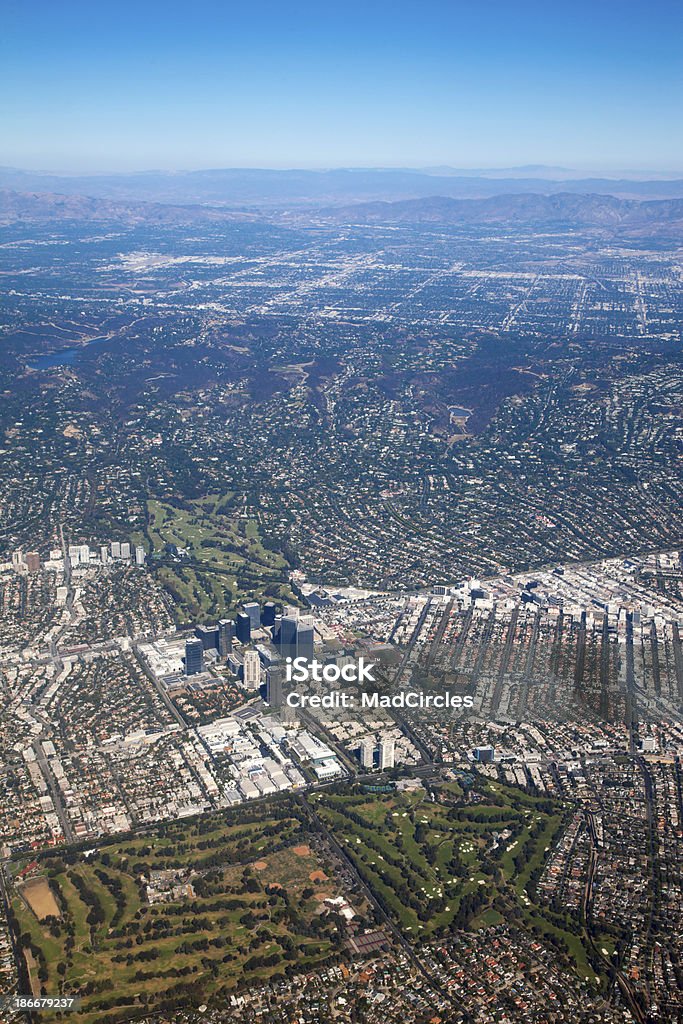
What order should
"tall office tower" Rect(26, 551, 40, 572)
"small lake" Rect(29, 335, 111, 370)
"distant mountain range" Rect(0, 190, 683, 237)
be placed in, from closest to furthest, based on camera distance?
1. "tall office tower" Rect(26, 551, 40, 572)
2. "small lake" Rect(29, 335, 111, 370)
3. "distant mountain range" Rect(0, 190, 683, 237)

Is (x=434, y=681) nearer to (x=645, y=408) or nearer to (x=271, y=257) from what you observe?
(x=645, y=408)

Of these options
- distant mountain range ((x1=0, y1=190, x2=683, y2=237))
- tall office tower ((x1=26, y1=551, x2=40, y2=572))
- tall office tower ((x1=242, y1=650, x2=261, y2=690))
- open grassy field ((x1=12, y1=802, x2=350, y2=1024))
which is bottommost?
open grassy field ((x1=12, y1=802, x2=350, y2=1024))

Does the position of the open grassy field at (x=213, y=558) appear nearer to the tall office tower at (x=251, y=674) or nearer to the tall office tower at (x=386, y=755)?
the tall office tower at (x=251, y=674)

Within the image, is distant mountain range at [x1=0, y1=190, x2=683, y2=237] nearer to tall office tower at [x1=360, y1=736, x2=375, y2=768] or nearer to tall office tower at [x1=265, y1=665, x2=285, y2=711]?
tall office tower at [x1=265, y1=665, x2=285, y2=711]

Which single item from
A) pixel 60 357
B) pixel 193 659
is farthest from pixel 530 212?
pixel 193 659

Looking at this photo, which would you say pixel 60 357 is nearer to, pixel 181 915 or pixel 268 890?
pixel 268 890

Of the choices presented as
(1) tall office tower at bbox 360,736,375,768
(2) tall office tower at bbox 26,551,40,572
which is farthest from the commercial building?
(2) tall office tower at bbox 26,551,40,572

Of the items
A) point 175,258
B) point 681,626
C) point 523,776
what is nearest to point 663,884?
Answer: point 523,776

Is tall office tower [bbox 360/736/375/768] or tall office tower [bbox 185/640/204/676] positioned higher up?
tall office tower [bbox 185/640/204/676]
